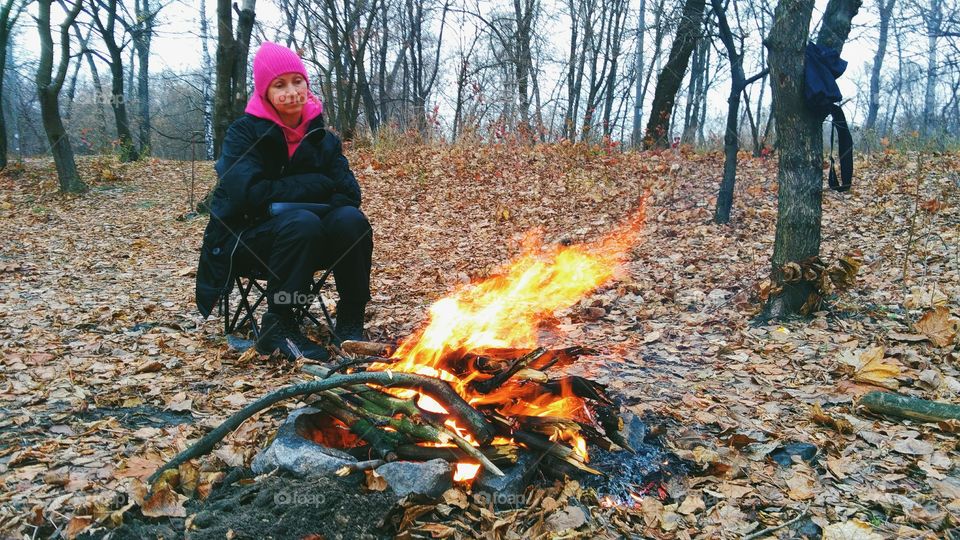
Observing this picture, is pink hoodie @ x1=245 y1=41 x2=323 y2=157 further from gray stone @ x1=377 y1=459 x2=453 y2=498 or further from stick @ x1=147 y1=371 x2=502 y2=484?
gray stone @ x1=377 y1=459 x2=453 y2=498

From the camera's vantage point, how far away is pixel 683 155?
1188 centimetres

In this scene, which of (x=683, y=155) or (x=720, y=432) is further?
(x=683, y=155)

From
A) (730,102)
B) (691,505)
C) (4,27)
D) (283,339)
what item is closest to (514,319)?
(283,339)

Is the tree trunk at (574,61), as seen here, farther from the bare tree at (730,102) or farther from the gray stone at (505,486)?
the gray stone at (505,486)

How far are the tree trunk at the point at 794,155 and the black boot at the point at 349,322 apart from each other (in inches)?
120

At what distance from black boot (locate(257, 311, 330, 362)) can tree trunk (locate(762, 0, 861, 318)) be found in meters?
3.33

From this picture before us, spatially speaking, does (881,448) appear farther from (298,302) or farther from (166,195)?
(166,195)

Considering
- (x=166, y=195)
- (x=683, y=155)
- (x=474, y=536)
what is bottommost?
(x=474, y=536)

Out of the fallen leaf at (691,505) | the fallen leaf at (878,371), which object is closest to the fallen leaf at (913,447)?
the fallen leaf at (878,371)

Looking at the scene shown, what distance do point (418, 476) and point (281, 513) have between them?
0.49 meters

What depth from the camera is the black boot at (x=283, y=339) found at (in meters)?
3.74

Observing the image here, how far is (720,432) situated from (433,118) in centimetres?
1254

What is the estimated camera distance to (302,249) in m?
3.64

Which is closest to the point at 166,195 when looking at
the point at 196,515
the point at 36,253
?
the point at 36,253
